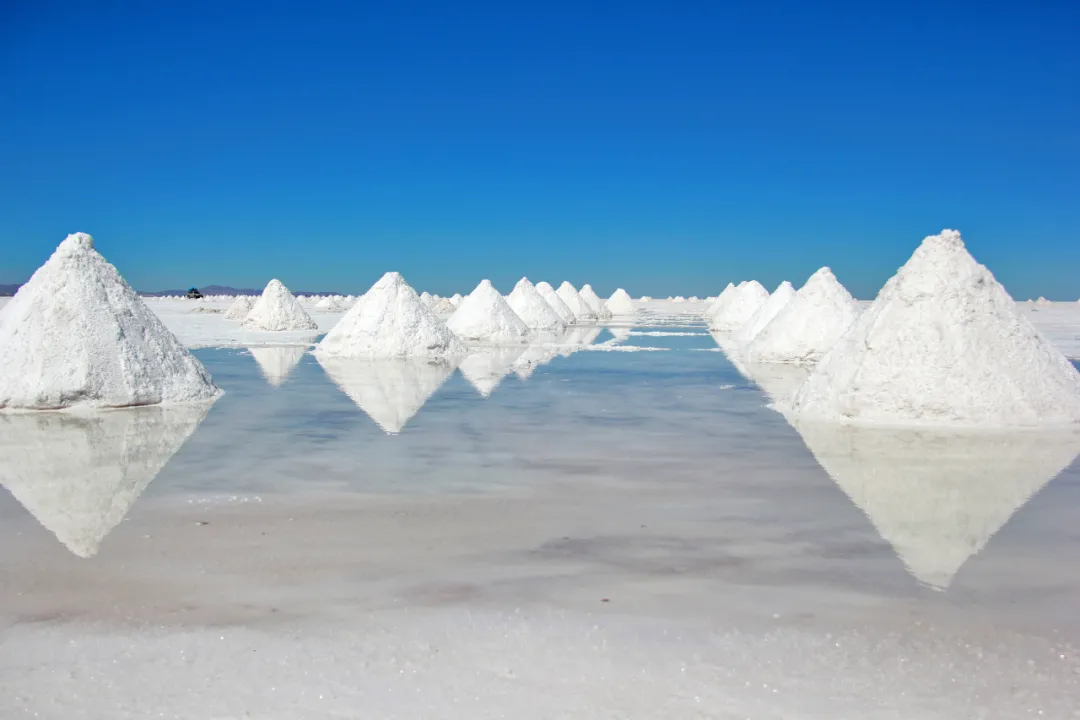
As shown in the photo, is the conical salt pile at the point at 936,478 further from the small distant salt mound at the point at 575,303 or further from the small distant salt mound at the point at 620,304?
the small distant salt mound at the point at 620,304

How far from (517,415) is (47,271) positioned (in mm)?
5544

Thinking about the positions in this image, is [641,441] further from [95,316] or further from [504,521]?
[95,316]

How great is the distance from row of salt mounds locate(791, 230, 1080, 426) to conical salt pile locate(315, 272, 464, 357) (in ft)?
31.1

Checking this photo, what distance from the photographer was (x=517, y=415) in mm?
9008

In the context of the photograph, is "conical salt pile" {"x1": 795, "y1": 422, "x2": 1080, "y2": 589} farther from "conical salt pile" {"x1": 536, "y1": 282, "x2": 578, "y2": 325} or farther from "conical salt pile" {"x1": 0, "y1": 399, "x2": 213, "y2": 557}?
"conical salt pile" {"x1": 536, "y1": 282, "x2": 578, "y2": 325}

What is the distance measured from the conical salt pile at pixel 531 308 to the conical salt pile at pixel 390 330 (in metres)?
13.0

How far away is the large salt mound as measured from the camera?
94.1ft

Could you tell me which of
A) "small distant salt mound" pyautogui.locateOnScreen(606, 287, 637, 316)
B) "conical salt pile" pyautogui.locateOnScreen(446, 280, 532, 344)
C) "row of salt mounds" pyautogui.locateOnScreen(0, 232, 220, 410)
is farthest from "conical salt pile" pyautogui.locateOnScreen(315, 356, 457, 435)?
"small distant salt mound" pyautogui.locateOnScreen(606, 287, 637, 316)

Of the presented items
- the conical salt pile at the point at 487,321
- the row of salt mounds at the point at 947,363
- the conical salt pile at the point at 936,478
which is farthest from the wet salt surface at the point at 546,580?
the conical salt pile at the point at 487,321

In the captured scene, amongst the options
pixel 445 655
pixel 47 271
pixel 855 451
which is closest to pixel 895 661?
pixel 445 655

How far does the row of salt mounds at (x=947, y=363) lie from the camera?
26.2 ft

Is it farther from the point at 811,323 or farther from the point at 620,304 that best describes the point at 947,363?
the point at 620,304

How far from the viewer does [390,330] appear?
16797 mm

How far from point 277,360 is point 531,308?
50.6 feet
